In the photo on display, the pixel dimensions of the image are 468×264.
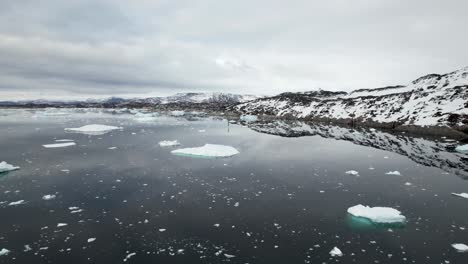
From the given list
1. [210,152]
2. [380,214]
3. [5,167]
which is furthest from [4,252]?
[210,152]

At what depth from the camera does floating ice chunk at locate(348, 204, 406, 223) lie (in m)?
10.5

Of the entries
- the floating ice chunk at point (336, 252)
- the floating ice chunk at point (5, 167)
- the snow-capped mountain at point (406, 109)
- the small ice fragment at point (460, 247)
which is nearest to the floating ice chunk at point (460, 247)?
the small ice fragment at point (460, 247)

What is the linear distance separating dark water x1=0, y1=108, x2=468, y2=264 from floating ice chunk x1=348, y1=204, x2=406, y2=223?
0.40 meters

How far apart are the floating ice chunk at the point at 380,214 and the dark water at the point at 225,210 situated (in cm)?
40

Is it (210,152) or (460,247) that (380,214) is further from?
(210,152)

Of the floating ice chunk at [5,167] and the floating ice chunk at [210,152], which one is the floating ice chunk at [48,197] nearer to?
the floating ice chunk at [5,167]

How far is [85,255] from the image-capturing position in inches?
316

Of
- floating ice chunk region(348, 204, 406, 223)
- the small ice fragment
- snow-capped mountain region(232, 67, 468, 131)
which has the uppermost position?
snow-capped mountain region(232, 67, 468, 131)

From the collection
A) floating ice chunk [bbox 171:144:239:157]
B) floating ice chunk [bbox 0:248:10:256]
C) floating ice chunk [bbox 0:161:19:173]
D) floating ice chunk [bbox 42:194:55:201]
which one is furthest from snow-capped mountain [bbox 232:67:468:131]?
floating ice chunk [bbox 0:161:19:173]

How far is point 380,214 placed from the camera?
10633mm

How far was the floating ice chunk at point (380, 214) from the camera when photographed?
1052cm

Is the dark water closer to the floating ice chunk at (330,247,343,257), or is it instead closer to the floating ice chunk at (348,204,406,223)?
the floating ice chunk at (330,247,343,257)

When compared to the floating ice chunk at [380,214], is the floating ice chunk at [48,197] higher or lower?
lower

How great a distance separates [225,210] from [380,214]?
220 inches
